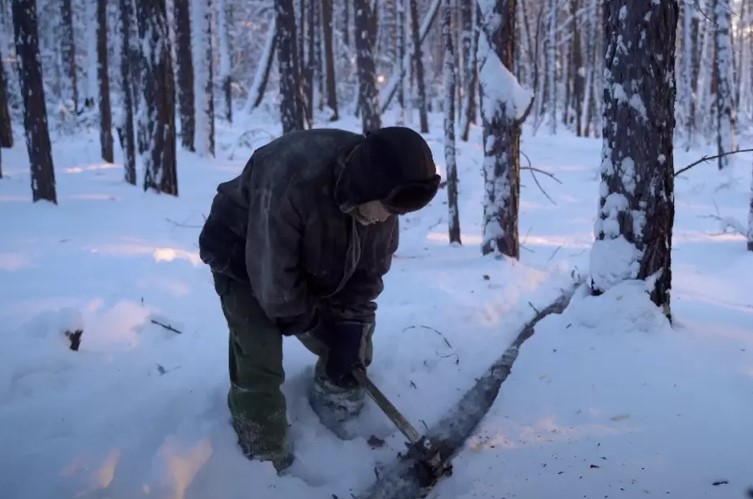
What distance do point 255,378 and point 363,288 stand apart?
72cm

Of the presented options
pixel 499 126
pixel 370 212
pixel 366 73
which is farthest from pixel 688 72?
pixel 370 212

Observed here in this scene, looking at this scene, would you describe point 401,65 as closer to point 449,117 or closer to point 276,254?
point 449,117

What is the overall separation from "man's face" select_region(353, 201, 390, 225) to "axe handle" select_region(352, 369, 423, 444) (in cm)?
94

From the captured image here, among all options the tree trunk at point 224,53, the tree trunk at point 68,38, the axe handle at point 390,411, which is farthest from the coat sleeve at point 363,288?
the tree trunk at point 224,53

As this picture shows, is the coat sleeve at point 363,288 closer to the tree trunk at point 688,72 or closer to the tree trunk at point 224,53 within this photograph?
the tree trunk at point 688,72

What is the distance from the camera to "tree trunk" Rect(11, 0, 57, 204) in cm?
841

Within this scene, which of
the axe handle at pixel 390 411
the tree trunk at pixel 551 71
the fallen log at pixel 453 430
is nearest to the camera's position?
the fallen log at pixel 453 430

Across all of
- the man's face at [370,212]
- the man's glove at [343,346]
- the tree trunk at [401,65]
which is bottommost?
the man's glove at [343,346]

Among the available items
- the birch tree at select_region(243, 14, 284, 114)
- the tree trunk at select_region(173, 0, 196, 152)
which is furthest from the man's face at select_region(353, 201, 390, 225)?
the birch tree at select_region(243, 14, 284, 114)

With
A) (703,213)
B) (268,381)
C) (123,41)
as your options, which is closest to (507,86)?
(268,381)

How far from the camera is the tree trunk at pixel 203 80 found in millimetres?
15250

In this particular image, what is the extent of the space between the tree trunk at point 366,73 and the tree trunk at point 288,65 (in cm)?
177

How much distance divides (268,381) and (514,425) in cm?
128

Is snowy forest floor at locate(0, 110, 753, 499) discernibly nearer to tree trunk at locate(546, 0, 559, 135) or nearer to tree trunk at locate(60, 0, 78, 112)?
tree trunk at locate(60, 0, 78, 112)
